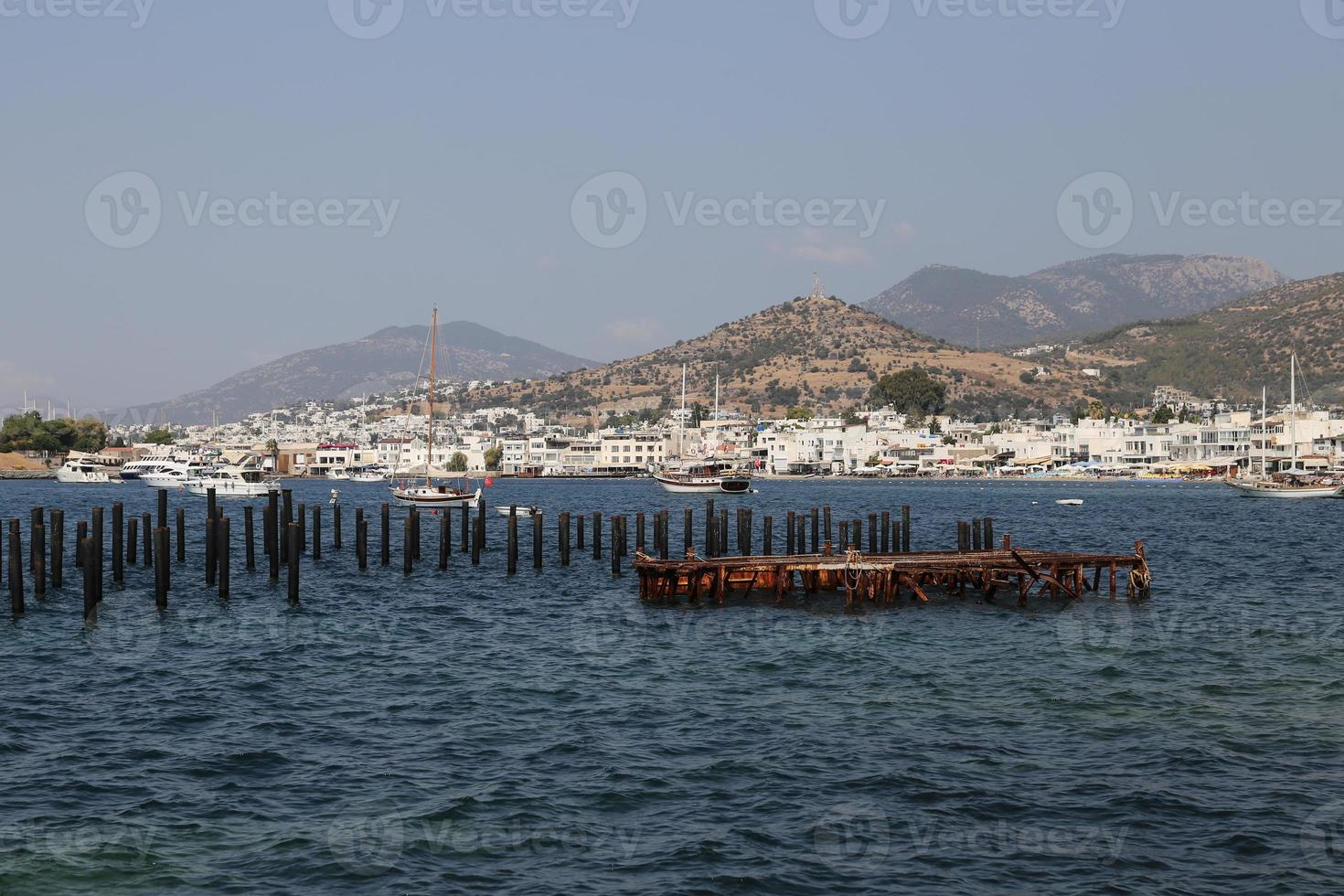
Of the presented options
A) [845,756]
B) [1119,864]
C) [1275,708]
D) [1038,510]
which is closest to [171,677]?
[845,756]

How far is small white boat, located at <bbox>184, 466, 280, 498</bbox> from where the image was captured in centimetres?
11306

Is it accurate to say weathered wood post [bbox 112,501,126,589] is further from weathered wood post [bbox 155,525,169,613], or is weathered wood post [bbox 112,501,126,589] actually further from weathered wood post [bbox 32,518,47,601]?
weathered wood post [bbox 155,525,169,613]

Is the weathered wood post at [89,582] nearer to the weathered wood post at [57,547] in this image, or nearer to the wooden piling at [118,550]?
the weathered wood post at [57,547]

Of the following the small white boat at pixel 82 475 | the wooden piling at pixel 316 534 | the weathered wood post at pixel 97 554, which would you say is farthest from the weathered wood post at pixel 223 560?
the small white boat at pixel 82 475

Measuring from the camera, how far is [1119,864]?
15547 millimetres

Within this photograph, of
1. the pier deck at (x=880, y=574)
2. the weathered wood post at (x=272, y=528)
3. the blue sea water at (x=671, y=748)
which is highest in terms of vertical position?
the weathered wood post at (x=272, y=528)

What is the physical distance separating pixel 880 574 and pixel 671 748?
62.5 ft

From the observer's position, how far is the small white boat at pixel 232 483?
113 meters

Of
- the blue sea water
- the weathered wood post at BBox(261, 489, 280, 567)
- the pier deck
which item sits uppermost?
the weathered wood post at BBox(261, 489, 280, 567)

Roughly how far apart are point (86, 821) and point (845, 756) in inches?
417

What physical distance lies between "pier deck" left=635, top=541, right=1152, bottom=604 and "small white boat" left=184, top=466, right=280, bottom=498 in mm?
74985

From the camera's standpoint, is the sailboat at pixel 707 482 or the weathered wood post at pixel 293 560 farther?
the sailboat at pixel 707 482

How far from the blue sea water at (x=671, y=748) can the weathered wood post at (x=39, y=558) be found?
0.53 meters

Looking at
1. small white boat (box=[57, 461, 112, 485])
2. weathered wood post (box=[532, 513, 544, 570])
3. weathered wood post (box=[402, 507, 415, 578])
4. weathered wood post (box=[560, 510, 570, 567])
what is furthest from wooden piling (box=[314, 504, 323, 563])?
small white boat (box=[57, 461, 112, 485])
